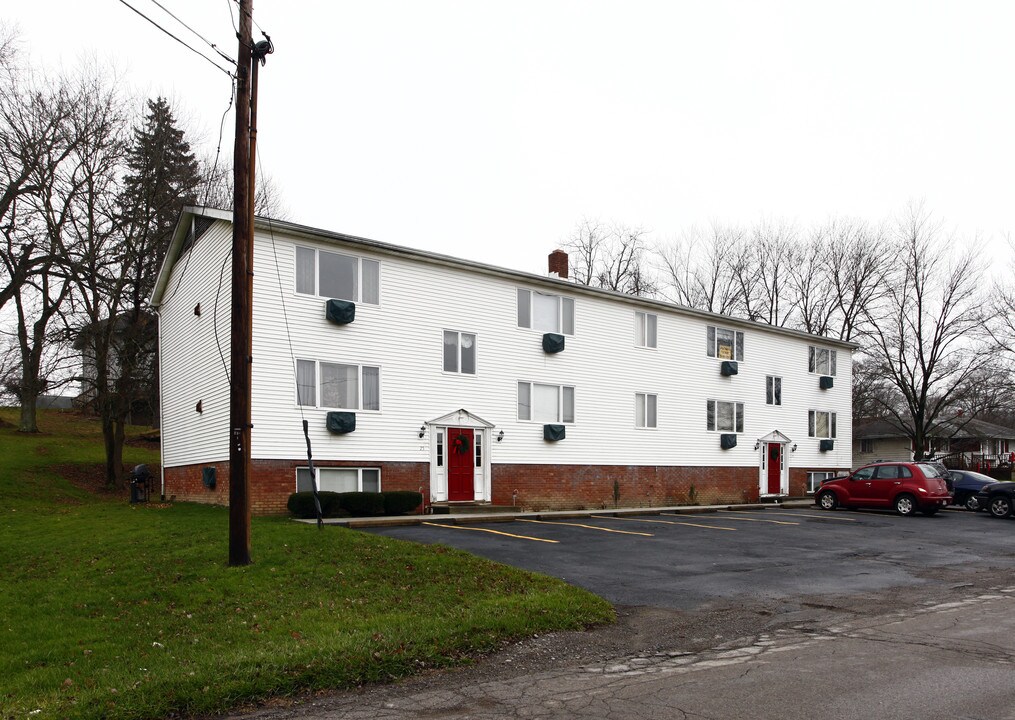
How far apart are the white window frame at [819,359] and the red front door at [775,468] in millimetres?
4147

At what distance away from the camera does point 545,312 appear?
25266 millimetres

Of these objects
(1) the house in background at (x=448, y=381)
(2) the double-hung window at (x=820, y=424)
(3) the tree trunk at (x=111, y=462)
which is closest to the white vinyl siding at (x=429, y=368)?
(1) the house in background at (x=448, y=381)

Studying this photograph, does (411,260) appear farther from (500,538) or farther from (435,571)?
(435,571)

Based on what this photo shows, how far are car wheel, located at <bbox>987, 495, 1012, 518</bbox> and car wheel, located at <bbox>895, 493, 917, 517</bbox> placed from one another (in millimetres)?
2765

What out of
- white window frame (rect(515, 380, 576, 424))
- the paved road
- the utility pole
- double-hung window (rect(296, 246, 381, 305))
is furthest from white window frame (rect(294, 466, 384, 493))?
the utility pole

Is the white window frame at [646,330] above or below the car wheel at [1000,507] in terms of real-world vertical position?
above

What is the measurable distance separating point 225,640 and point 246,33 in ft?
27.0

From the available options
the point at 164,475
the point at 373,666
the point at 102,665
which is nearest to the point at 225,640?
the point at 102,665

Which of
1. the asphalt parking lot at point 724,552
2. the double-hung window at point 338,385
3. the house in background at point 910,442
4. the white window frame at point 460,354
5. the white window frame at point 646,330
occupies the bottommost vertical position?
the house in background at point 910,442

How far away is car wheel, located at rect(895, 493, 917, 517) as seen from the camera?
25.1 metres

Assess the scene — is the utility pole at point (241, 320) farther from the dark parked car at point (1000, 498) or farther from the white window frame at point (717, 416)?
the dark parked car at point (1000, 498)

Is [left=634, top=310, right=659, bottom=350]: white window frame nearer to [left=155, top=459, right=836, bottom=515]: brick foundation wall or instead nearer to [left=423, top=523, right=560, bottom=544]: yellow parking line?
[left=155, top=459, right=836, bottom=515]: brick foundation wall

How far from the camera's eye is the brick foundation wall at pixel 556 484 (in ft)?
63.4

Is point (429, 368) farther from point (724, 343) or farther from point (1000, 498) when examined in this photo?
point (1000, 498)
